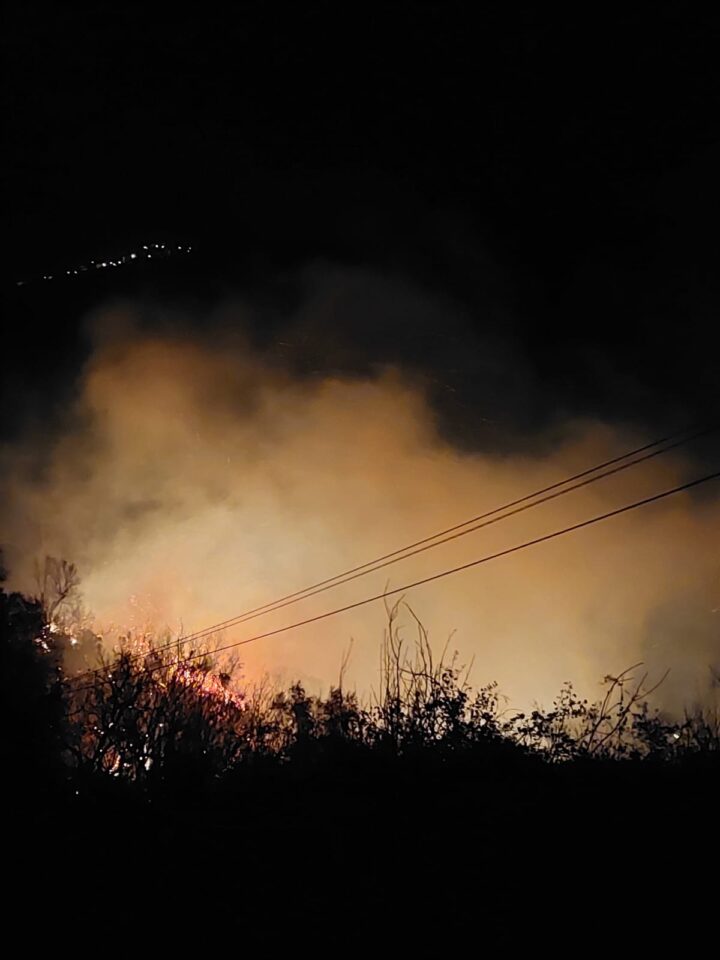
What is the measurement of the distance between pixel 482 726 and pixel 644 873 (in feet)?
27.0

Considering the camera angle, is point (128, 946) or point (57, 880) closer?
point (128, 946)

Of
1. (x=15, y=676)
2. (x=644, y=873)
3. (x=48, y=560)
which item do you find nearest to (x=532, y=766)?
(x=644, y=873)

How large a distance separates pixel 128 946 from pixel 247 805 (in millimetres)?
5351

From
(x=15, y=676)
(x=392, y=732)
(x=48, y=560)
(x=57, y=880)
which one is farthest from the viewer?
(x=48, y=560)

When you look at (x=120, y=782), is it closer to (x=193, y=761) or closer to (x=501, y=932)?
(x=193, y=761)

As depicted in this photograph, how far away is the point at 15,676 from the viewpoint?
34.3 metres

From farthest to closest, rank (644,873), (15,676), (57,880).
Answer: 1. (15,676)
2. (57,880)
3. (644,873)

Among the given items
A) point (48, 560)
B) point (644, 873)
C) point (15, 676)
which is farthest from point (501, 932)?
point (48, 560)

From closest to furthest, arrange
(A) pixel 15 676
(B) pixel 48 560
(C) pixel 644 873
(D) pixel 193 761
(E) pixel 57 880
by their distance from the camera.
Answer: (C) pixel 644 873, (E) pixel 57 880, (D) pixel 193 761, (A) pixel 15 676, (B) pixel 48 560

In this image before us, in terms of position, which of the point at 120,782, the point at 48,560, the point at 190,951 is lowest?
the point at 190,951

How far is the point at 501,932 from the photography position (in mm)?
7438

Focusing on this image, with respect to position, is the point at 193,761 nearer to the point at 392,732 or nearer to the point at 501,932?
the point at 392,732

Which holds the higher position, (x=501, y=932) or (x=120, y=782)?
(x=120, y=782)

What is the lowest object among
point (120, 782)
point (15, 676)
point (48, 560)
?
point (120, 782)
